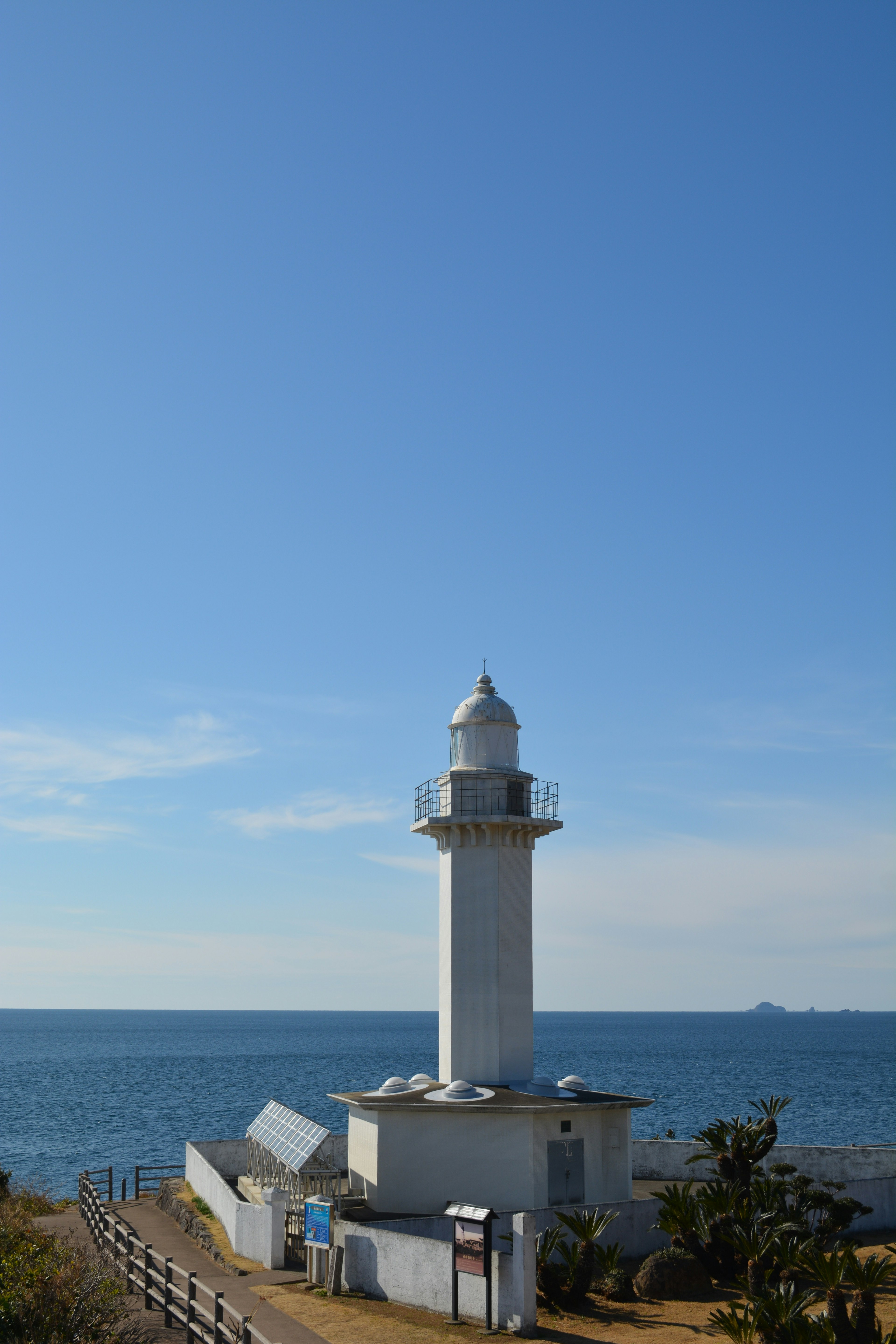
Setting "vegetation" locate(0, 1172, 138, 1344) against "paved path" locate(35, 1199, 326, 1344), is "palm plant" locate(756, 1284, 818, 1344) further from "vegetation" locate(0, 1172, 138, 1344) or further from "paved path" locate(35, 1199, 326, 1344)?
"vegetation" locate(0, 1172, 138, 1344)

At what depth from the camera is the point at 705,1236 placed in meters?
21.4

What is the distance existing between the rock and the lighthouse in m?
4.55

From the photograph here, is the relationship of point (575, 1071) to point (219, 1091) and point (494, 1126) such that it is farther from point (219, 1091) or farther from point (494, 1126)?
point (494, 1126)

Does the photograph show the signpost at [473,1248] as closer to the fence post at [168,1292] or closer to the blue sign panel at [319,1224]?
the blue sign panel at [319,1224]

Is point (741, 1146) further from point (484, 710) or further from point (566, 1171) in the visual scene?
point (484, 710)

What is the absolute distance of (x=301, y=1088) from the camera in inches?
3799

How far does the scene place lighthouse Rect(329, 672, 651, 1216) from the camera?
1004 inches

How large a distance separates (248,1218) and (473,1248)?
Result: 720 cm

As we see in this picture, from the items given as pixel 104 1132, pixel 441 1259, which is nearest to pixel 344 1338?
pixel 441 1259

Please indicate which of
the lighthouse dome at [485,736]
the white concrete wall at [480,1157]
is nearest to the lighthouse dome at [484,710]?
the lighthouse dome at [485,736]

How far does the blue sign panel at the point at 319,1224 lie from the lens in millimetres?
21453

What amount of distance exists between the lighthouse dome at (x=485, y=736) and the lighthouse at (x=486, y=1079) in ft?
0.12

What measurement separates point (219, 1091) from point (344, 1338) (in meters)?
80.4

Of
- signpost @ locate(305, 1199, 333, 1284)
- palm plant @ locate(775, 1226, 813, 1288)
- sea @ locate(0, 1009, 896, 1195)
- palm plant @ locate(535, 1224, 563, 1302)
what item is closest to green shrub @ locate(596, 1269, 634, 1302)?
palm plant @ locate(535, 1224, 563, 1302)
